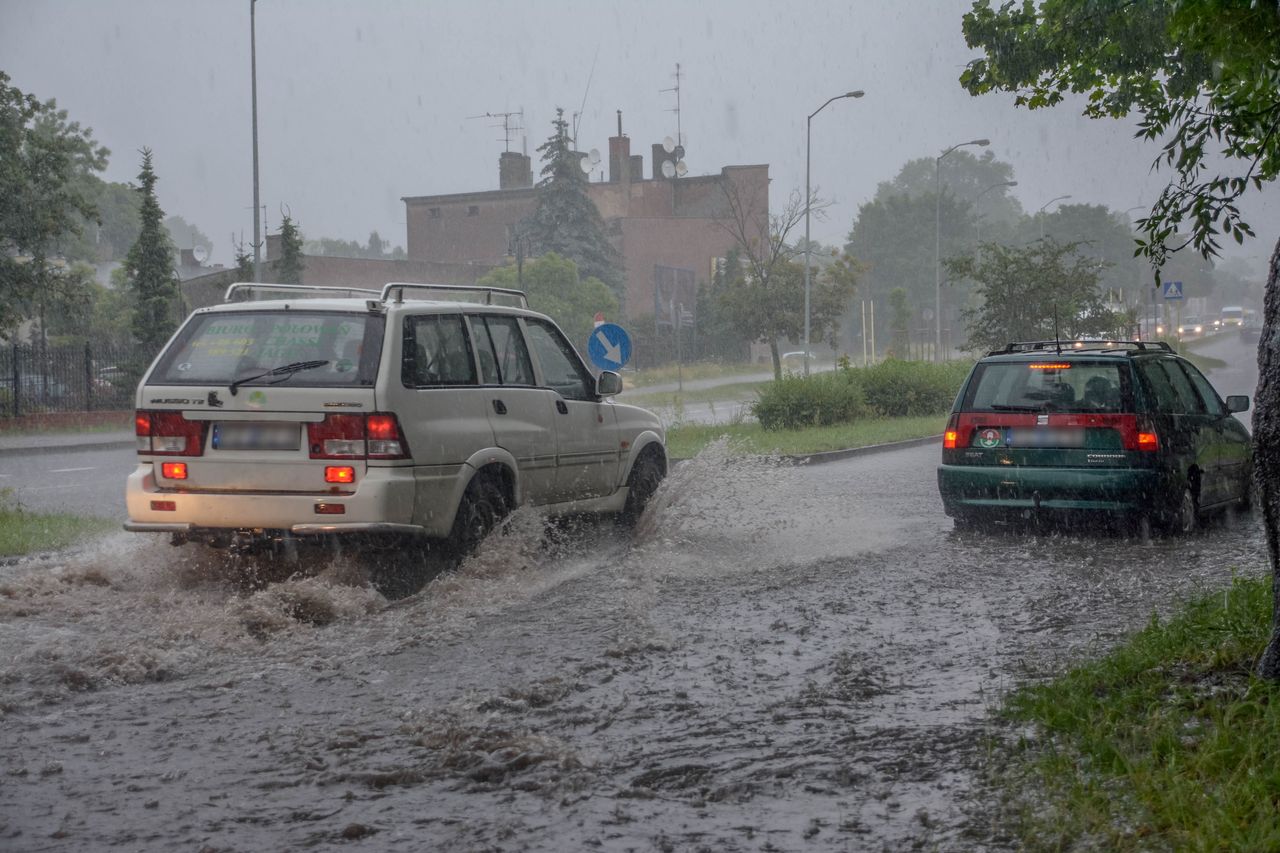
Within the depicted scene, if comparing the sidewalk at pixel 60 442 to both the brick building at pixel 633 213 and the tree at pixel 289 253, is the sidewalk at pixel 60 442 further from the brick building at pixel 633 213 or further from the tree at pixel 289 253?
the brick building at pixel 633 213

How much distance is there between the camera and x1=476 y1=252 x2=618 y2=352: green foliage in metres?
63.0

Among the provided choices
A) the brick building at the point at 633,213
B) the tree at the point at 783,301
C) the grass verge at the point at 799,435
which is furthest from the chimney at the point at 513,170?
the grass verge at the point at 799,435

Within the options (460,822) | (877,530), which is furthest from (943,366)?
(460,822)

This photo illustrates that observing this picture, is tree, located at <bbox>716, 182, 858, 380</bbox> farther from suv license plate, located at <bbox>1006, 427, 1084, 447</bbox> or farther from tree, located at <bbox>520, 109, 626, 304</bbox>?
suv license plate, located at <bbox>1006, 427, 1084, 447</bbox>

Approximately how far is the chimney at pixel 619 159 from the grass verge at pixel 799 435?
201 feet

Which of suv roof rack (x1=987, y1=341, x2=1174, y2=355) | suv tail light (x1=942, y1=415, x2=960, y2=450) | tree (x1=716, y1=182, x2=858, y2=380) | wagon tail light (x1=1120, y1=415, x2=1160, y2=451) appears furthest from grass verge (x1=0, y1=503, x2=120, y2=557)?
tree (x1=716, y1=182, x2=858, y2=380)

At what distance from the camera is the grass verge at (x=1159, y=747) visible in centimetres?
412

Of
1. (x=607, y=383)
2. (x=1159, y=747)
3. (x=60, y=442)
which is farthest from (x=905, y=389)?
(x=1159, y=747)

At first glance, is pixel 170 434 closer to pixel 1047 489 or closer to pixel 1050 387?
pixel 1047 489

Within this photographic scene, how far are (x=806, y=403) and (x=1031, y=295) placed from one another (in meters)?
8.66

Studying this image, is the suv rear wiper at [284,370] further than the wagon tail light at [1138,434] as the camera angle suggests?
No

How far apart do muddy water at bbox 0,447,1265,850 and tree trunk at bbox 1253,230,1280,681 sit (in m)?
1.17

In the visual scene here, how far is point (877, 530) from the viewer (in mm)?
12258

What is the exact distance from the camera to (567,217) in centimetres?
7556
